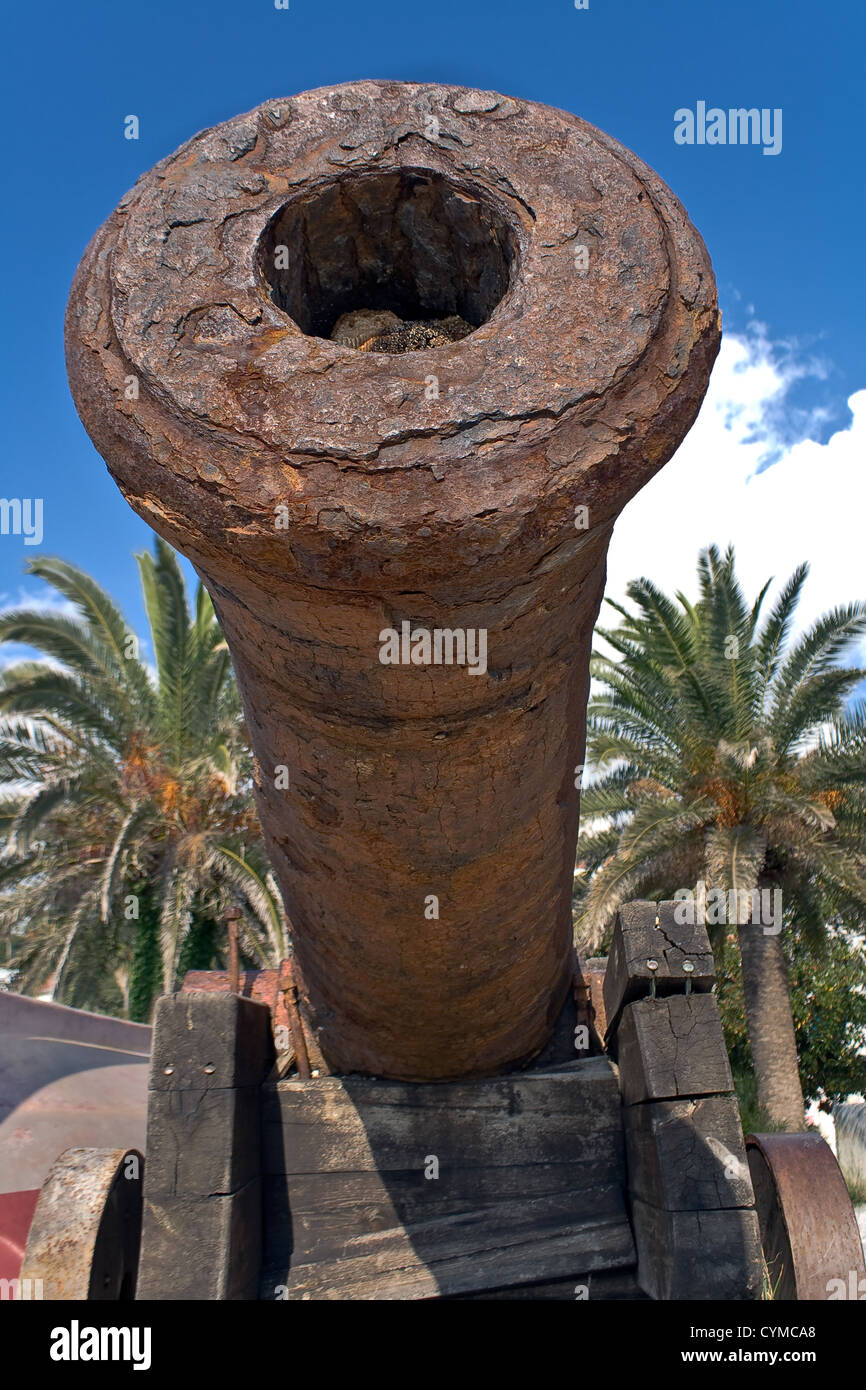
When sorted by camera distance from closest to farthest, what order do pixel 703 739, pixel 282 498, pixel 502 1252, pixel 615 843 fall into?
1. pixel 282 498
2. pixel 502 1252
3. pixel 703 739
4. pixel 615 843

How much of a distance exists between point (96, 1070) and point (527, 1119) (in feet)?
15.7

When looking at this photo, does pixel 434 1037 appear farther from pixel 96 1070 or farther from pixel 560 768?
pixel 96 1070

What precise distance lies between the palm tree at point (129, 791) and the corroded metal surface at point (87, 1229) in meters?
8.18

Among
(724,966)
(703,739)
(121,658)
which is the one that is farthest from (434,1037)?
(724,966)

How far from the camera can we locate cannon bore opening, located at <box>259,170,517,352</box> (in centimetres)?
179

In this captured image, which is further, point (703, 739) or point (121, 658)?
point (121, 658)

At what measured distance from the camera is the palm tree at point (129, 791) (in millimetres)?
12562

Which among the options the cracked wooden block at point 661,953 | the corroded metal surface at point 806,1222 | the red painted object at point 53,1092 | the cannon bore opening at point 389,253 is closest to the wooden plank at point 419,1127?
the cracked wooden block at point 661,953

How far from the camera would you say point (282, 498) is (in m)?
1.56

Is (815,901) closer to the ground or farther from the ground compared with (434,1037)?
farther from the ground

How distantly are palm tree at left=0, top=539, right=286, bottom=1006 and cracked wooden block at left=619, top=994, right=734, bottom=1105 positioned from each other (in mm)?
8974

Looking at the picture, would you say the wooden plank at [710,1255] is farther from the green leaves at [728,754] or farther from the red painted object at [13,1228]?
the green leaves at [728,754]
